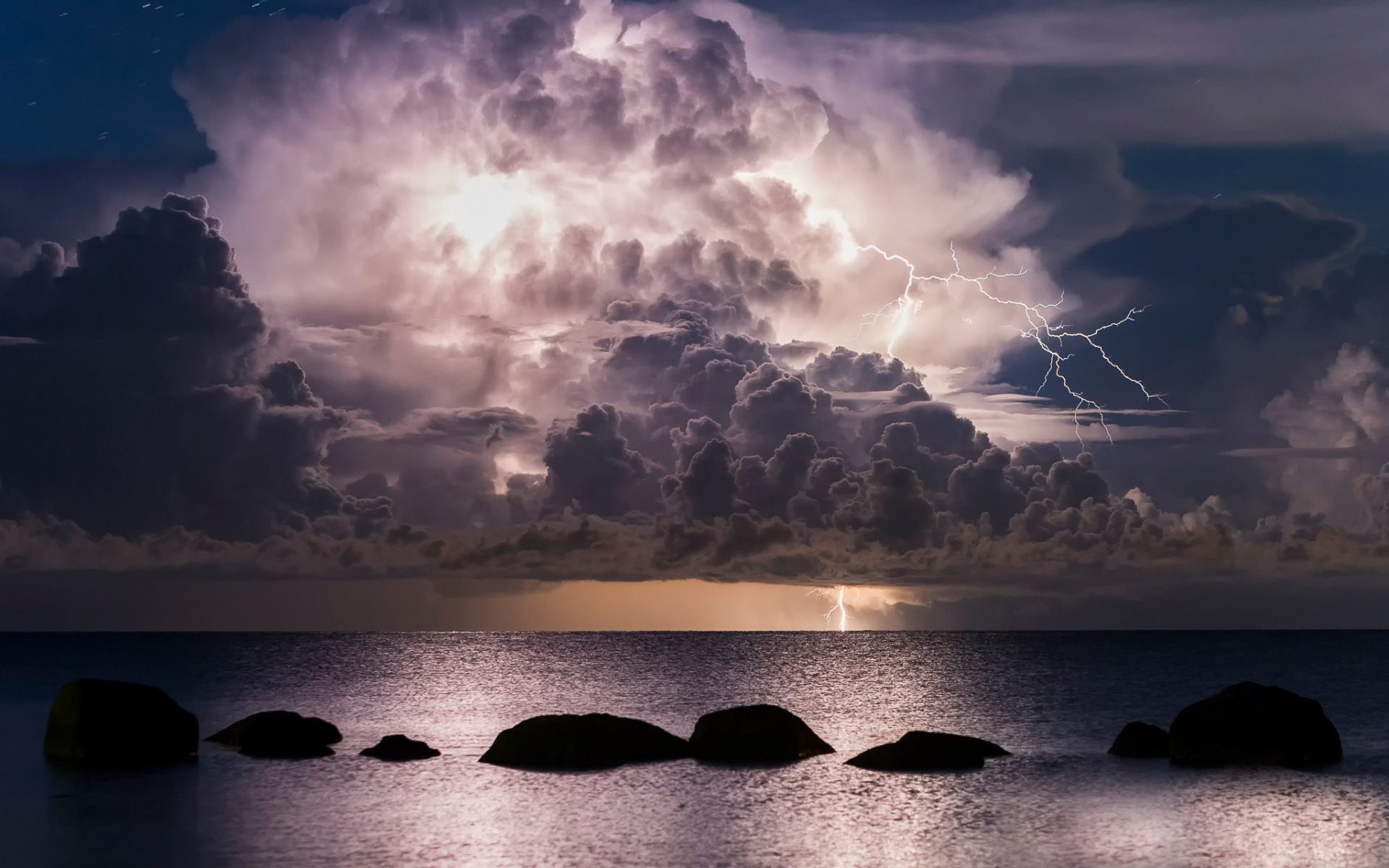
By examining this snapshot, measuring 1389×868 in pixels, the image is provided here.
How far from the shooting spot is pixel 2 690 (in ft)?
420

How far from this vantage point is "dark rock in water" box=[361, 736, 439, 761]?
63281 millimetres

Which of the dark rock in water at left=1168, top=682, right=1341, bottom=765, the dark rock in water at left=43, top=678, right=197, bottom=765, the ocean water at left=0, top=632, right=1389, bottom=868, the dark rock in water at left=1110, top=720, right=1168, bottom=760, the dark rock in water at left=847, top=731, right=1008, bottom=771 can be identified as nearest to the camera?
the ocean water at left=0, top=632, right=1389, bottom=868

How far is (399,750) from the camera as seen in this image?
63750 millimetres

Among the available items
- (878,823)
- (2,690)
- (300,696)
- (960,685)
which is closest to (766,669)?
(960,685)

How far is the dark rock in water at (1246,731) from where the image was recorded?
57.6m

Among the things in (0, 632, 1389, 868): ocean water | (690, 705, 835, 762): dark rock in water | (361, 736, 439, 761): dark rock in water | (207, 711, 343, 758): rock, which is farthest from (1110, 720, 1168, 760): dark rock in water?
(207, 711, 343, 758): rock

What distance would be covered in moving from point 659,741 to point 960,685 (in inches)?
3099

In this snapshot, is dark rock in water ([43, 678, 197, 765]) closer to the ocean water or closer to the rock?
the ocean water

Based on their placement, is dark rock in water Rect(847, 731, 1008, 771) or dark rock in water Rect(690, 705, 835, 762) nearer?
dark rock in water Rect(847, 731, 1008, 771)

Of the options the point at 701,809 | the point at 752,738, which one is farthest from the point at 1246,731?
the point at 701,809

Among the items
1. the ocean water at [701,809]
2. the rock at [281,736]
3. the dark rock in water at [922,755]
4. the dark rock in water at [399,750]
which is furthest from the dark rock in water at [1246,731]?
the rock at [281,736]

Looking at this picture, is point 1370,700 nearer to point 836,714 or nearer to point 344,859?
point 836,714

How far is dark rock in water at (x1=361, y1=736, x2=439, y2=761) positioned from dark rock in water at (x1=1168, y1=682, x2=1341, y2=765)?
35.3 metres

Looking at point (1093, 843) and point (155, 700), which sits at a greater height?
point (155, 700)
